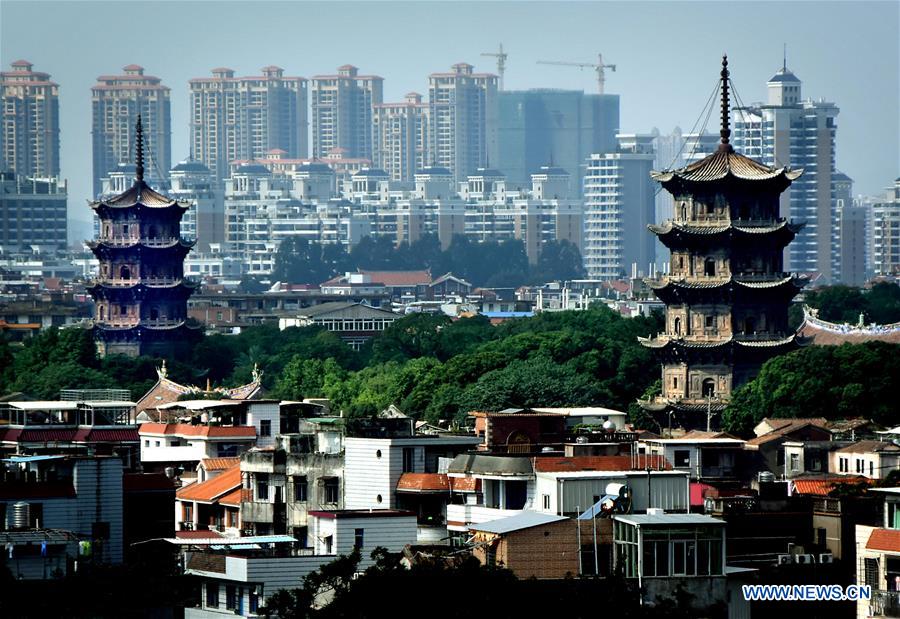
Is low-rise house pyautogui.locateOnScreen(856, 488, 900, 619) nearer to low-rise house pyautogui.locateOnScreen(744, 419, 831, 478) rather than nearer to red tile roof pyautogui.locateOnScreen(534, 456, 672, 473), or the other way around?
red tile roof pyautogui.locateOnScreen(534, 456, 672, 473)

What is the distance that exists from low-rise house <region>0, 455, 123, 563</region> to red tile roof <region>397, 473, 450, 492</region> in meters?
4.73

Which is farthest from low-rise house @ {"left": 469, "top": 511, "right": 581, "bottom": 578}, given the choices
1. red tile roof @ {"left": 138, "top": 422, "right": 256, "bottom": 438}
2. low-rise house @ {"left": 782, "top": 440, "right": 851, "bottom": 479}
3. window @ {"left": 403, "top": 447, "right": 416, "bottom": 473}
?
red tile roof @ {"left": 138, "top": 422, "right": 256, "bottom": 438}

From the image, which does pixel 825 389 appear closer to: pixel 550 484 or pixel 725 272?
pixel 725 272

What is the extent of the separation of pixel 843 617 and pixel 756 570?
Result: 1.52m

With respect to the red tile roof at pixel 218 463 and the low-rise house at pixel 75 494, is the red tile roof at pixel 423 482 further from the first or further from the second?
the red tile roof at pixel 218 463

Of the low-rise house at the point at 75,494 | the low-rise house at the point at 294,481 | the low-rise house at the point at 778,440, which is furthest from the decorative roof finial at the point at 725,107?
the low-rise house at the point at 75,494

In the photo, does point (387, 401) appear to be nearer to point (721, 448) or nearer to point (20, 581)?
point (721, 448)

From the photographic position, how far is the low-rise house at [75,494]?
52781 mm

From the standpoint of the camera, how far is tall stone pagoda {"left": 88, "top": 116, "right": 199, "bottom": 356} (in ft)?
448

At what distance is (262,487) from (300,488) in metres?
1.65

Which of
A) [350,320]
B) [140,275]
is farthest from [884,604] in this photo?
[350,320]

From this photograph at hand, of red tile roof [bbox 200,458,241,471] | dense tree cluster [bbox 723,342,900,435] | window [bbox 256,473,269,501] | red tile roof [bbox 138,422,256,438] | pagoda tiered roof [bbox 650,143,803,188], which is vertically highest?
pagoda tiered roof [bbox 650,143,803,188]

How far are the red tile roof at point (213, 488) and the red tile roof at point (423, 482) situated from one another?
7.37 m

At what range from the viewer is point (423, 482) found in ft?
180
